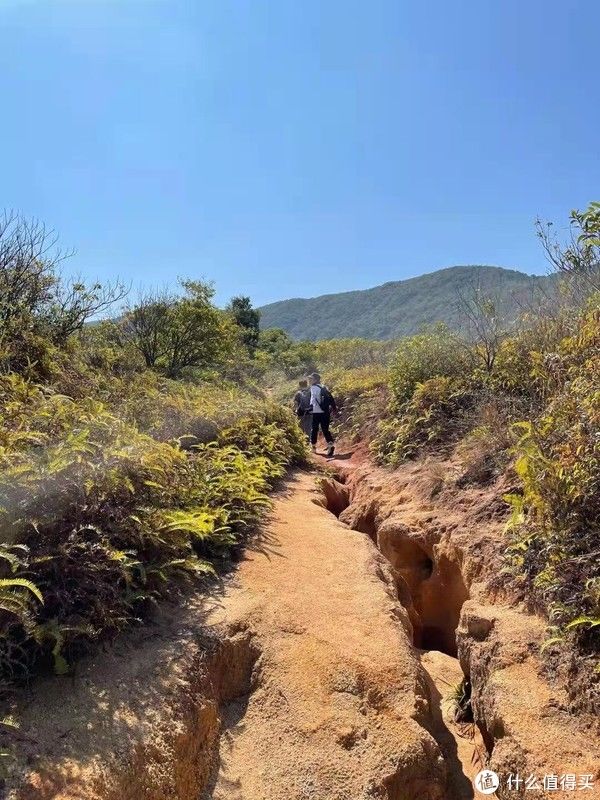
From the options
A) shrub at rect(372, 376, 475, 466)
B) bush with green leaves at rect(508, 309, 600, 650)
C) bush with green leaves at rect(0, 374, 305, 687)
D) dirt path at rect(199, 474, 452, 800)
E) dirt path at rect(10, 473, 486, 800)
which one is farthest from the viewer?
shrub at rect(372, 376, 475, 466)

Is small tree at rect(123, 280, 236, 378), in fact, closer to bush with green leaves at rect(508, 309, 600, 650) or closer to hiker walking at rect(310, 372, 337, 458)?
hiker walking at rect(310, 372, 337, 458)

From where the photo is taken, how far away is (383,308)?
87.0m

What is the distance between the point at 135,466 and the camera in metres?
4.65

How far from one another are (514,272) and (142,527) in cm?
7899

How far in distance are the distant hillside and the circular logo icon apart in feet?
201

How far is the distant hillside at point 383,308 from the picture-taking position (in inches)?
2827

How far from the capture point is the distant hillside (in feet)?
236

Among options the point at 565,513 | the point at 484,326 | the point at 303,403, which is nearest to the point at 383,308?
the point at 303,403

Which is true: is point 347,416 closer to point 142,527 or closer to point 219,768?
point 142,527

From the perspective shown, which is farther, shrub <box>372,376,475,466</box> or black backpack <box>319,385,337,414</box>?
black backpack <box>319,385,337,414</box>

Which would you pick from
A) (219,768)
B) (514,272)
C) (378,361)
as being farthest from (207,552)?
(514,272)

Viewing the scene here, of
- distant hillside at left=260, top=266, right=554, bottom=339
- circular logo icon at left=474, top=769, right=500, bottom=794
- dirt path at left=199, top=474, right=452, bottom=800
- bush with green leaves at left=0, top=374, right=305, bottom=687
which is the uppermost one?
distant hillside at left=260, top=266, right=554, bottom=339

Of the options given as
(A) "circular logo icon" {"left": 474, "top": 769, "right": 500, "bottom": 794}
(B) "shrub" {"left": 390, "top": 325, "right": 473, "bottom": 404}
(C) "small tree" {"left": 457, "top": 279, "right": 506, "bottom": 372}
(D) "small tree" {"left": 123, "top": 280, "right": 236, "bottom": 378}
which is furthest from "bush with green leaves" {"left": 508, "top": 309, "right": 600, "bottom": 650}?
(D) "small tree" {"left": 123, "top": 280, "right": 236, "bottom": 378}

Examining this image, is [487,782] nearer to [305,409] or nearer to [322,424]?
[322,424]
